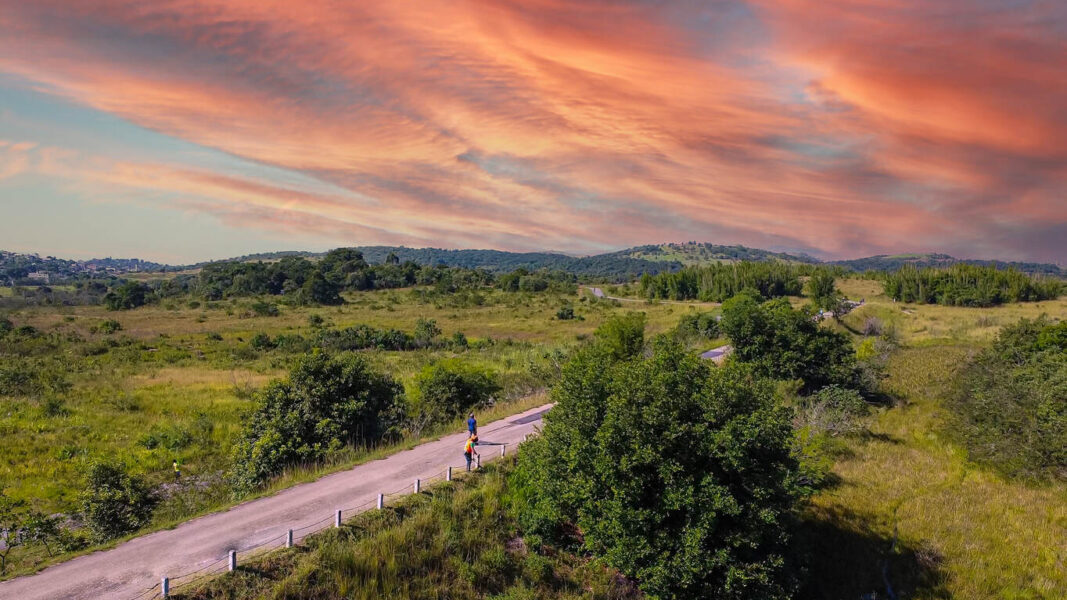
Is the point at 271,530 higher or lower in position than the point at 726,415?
lower

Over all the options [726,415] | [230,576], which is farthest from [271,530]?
[726,415]

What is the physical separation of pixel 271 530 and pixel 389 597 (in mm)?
4048

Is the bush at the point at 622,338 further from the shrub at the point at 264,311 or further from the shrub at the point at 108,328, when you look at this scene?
the shrub at the point at 264,311

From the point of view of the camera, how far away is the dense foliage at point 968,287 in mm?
98125

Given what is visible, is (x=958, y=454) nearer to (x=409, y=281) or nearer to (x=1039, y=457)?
(x=1039, y=457)

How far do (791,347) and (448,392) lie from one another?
934 inches

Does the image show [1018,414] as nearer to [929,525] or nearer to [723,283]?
[929,525]

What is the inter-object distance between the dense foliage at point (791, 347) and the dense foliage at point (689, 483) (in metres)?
22.7

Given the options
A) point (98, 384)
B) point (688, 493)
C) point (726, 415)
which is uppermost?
point (726, 415)

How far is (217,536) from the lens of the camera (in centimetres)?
1370

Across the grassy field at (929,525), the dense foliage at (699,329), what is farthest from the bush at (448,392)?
the dense foliage at (699,329)

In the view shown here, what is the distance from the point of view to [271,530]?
14023mm

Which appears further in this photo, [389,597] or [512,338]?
[512,338]

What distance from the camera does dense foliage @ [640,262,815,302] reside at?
121938 mm
